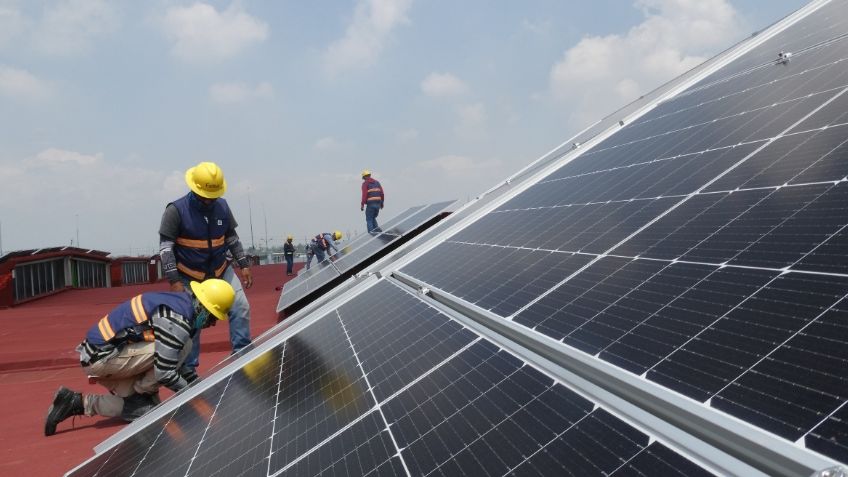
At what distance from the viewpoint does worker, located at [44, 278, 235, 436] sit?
5500 mm

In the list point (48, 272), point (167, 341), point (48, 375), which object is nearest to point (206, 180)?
point (167, 341)

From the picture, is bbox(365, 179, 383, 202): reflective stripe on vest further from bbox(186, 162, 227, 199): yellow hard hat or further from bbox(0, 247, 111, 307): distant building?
bbox(0, 247, 111, 307): distant building

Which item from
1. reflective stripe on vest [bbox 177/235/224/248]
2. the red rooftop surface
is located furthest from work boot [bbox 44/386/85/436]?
reflective stripe on vest [bbox 177/235/224/248]

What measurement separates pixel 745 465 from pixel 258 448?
8.52ft

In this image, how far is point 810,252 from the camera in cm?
232

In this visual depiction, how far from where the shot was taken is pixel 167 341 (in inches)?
214

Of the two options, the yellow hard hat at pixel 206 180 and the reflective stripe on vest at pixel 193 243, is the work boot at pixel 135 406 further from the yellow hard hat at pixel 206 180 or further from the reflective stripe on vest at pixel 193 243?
the yellow hard hat at pixel 206 180

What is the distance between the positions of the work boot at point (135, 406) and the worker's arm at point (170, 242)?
4.57 feet

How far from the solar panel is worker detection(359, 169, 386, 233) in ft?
43.6

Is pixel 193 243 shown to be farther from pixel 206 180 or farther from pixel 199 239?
pixel 206 180

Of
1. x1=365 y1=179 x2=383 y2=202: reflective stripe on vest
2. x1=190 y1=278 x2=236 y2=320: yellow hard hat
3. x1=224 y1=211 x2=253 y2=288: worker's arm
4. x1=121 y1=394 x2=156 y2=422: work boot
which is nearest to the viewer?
x1=190 y1=278 x2=236 y2=320: yellow hard hat

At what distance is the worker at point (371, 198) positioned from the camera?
59.8 ft

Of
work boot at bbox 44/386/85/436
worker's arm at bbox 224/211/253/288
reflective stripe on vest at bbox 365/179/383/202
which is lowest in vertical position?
work boot at bbox 44/386/85/436

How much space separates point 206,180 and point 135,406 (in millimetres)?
2818
